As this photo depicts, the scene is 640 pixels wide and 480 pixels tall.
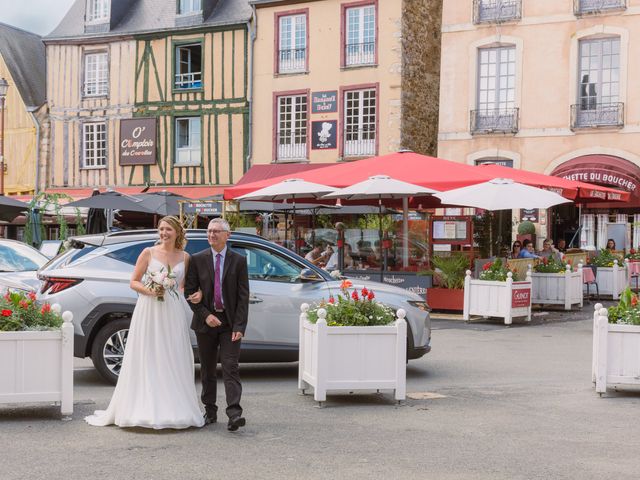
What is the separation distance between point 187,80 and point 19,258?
58.3ft

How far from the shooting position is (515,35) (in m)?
26.7

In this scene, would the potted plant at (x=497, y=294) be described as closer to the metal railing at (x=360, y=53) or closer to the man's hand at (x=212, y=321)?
the man's hand at (x=212, y=321)

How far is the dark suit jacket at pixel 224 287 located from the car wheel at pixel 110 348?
6.88ft

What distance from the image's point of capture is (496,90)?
89.1ft

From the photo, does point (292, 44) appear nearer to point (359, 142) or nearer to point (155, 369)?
point (359, 142)

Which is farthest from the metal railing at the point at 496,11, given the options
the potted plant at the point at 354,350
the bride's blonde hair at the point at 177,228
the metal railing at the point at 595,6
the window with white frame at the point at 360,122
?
Answer: the bride's blonde hair at the point at 177,228

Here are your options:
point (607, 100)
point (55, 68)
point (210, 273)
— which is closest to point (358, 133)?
point (607, 100)

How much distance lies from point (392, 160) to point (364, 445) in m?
11.1

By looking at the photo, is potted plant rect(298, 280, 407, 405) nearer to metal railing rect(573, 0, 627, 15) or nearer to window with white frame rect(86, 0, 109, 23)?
metal railing rect(573, 0, 627, 15)

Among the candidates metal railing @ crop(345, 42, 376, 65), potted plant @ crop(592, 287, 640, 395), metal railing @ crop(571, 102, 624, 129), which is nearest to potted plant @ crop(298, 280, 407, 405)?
potted plant @ crop(592, 287, 640, 395)

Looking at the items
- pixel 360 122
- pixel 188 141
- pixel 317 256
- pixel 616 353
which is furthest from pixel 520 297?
pixel 188 141

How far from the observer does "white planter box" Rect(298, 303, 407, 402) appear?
823 centimetres

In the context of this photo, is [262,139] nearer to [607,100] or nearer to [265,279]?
[607,100]

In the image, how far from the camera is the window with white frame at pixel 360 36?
2852 cm
